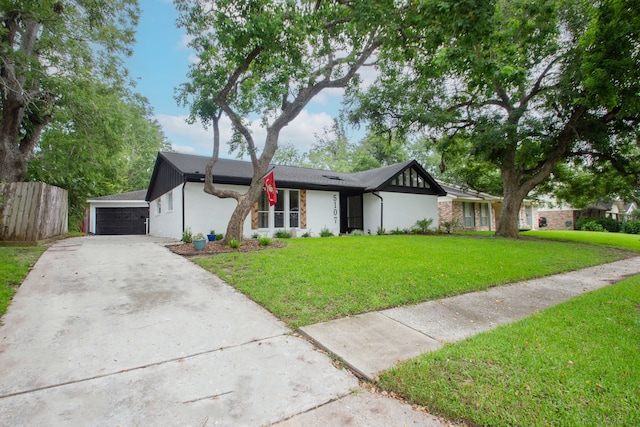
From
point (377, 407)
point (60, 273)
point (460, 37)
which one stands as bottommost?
point (377, 407)

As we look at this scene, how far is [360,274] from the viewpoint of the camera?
567 cm

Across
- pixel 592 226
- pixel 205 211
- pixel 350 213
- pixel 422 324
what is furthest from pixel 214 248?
pixel 592 226

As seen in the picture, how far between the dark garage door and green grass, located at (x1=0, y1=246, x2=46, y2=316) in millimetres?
13786

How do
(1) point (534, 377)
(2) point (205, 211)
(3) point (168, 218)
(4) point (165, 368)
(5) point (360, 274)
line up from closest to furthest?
(1) point (534, 377) → (4) point (165, 368) → (5) point (360, 274) → (2) point (205, 211) → (3) point (168, 218)

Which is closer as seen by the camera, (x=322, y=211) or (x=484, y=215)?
(x=322, y=211)

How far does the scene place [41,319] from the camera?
3.59m

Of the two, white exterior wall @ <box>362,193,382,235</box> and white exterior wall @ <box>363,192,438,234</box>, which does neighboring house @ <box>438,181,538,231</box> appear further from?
white exterior wall @ <box>362,193,382,235</box>

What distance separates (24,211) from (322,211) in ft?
34.4

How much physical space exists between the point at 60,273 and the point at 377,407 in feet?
21.0

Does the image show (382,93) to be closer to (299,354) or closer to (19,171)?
(299,354)

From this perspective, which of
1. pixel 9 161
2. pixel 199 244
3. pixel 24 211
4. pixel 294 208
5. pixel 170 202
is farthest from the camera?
pixel 294 208

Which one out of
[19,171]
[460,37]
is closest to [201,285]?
[460,37]

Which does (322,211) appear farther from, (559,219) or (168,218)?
(559,219)

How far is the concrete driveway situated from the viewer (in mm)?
2082
